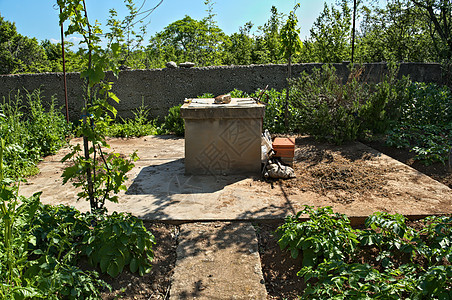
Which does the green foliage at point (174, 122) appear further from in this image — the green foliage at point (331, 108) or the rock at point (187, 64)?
the green foliage at point (331, 108)

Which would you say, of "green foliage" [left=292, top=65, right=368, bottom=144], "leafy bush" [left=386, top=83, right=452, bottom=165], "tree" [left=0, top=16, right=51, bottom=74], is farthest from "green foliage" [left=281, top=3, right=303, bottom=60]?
"tree" [left=0, top=16, right=51, bottom=74]

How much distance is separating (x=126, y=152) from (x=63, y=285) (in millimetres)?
4107

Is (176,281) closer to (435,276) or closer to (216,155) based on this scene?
(435,276)

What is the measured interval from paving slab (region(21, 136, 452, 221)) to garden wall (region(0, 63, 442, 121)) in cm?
346

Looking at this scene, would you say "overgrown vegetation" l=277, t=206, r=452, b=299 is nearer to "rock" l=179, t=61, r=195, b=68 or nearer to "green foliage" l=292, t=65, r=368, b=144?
"green foliage" l=292, t=65, r=368, b=144

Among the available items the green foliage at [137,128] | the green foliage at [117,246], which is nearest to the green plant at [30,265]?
the green foliage at [117,246]

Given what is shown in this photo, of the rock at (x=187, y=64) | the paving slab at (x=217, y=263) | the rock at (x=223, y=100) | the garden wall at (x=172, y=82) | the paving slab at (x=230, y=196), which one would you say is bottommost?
the paving slab at (x=217, y=263)

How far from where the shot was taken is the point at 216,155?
5.11 meters

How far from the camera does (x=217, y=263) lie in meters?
3.06

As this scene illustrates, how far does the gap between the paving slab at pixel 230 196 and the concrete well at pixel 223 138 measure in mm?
172

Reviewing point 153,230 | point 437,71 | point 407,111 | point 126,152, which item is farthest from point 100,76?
point 437,71

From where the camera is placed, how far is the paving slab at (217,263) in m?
2.74

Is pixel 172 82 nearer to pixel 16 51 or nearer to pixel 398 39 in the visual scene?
pixel 398 39

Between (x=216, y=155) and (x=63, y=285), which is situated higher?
(x=216, y=155)
